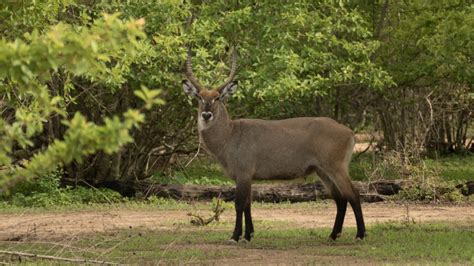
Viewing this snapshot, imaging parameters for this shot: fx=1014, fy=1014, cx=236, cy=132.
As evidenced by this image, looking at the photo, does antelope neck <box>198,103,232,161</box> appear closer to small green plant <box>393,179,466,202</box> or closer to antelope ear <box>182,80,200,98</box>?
antelope ear <box>182,80,200,98</box>

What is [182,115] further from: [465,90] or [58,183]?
[465,90]

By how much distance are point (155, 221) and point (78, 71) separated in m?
8.57

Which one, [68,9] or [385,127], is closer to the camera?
[68,9]

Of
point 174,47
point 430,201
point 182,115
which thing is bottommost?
point 430,201

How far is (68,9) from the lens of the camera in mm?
14969

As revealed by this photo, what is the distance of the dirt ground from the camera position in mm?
12945

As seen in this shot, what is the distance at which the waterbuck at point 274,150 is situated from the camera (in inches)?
462

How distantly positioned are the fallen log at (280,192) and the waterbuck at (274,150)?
4427mm

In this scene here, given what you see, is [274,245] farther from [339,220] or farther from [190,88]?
[190,88]

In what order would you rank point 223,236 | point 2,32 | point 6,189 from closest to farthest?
point 6,189 → point 2,32 → point 223,236

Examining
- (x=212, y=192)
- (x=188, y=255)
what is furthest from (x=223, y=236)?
(x=212, y=192)

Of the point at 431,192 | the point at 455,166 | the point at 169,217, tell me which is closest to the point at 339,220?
the point at 169,217

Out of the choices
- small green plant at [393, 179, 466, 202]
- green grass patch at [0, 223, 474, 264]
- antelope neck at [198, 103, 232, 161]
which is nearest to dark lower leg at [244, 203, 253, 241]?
green grass patch at [0, 223, 474, 264]

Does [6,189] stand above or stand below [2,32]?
below
